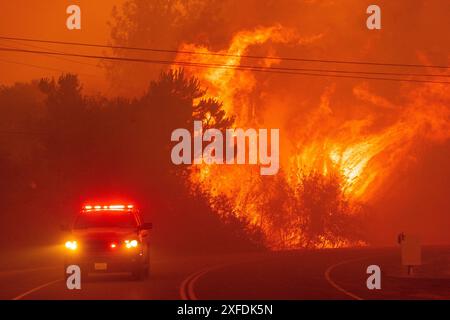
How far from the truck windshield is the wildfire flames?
2800 centimetres

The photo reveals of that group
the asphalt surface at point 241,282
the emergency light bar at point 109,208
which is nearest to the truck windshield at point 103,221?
the emergency light bar at point 109,208

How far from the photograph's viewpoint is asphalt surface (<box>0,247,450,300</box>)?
2450cm

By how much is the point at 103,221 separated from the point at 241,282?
4755 millimetres

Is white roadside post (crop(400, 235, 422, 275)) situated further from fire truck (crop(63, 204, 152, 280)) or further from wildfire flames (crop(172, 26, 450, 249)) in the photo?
wildfire flames (crop(172, 26, 450, 249))

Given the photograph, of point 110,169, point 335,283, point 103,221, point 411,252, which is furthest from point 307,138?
point 335,283

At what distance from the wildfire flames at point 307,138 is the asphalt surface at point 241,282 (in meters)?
19.5

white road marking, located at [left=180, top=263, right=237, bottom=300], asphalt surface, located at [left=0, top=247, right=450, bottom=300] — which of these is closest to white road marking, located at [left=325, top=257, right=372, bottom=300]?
asphalt surface, located at [left=0, top=247, right=450, bottom=300]

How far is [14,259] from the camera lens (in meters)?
41.2

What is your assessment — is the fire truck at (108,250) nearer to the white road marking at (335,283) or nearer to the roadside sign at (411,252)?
the white road marking at (335,283)

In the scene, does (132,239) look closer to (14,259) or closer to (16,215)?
(14,259)

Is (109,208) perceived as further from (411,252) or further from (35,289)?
(411,252)

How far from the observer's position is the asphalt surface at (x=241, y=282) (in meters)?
24.5

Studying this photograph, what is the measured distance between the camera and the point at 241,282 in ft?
94.5
